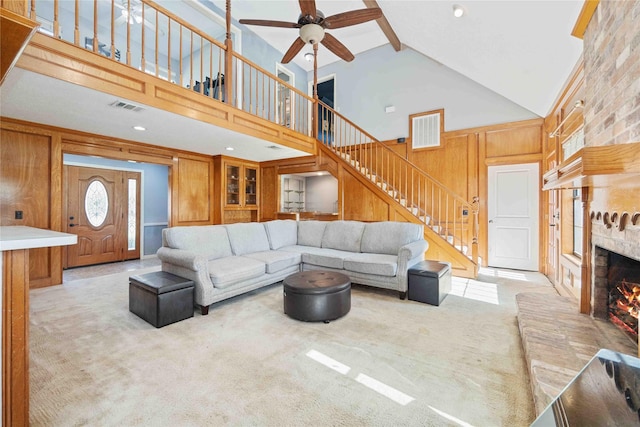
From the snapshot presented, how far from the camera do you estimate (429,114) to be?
19.0 feet

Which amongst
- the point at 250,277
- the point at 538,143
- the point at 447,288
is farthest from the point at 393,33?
the point at 250,277

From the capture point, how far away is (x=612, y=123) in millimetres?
1873

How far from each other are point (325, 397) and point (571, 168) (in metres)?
1.99

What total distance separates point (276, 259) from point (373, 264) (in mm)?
1321

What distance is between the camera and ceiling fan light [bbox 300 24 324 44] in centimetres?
360

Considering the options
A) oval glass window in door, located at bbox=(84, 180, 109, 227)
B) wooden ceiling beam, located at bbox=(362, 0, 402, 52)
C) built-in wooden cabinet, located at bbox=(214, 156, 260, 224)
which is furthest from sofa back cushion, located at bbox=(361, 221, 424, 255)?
oval glass window in door, located at bbox=(84, 180, 109, 227)

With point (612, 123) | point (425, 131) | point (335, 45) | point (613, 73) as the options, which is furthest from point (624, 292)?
point (425, 131)

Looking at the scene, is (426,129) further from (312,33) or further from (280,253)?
(280,253)

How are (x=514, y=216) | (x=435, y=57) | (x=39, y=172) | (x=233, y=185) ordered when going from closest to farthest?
(x=39, y=172), (x=514, y=216), (x=435, y=57), (x=233, y=185)

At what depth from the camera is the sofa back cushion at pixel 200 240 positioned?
11.2ft

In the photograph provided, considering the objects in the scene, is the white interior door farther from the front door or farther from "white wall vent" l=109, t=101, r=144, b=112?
the front door

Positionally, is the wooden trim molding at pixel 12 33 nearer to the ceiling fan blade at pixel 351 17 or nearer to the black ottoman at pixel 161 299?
the black ottoman at pixel 161 299

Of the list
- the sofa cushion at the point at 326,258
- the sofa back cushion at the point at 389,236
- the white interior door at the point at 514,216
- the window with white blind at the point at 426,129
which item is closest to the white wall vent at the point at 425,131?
the window with white blind at the point at 426,129

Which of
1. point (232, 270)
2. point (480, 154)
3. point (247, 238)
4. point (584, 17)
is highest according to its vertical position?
point (584, 17)
